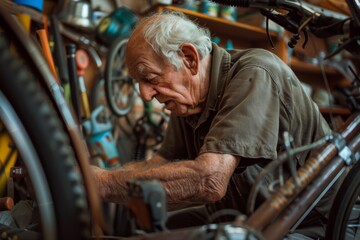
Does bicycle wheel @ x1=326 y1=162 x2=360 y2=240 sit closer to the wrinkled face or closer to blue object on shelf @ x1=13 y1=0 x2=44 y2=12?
the wrinkled face

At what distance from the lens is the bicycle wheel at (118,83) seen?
1.94 metres

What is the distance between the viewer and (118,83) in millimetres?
2072

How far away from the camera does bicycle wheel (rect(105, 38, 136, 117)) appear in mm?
1943

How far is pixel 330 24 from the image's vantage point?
1003 millimetres

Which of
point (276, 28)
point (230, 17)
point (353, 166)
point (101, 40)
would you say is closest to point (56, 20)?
point (101, 40)

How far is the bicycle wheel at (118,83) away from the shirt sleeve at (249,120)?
1137 millimetres

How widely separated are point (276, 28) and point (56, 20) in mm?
1119

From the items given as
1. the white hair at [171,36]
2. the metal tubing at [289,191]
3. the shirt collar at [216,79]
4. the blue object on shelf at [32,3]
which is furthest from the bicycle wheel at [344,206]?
the blue object on shelf at [32,3]

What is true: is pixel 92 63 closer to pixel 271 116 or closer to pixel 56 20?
pixel 56 20

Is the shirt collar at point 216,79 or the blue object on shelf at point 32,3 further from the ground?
the blue object on shelf at point 32,3

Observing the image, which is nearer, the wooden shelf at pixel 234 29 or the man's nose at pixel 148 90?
the man's nose at pixel 148 90

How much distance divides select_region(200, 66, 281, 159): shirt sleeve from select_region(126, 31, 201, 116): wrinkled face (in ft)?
0.52

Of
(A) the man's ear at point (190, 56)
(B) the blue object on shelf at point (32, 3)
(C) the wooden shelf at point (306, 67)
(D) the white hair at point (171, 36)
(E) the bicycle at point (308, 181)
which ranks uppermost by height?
A: (B) the blue object on shelf at point (32, 3)

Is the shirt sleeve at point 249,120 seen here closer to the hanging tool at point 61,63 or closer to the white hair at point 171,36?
the white hair at point 171,36
